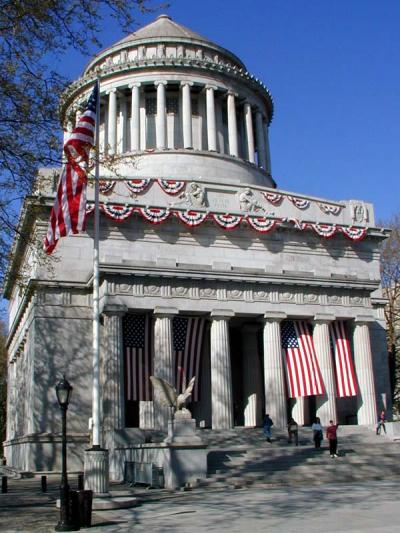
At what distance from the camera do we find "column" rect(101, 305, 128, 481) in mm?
30673

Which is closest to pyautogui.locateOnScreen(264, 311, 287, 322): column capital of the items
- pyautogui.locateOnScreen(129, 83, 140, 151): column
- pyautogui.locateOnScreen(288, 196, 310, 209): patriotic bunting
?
pyautogui.locateOnScreen(288, 196, 310, 209): patriotic bunting

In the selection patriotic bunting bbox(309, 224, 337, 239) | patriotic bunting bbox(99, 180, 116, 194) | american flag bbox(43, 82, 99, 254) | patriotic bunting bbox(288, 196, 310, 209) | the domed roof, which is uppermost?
the domed roof

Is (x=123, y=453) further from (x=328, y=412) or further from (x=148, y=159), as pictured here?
(x=148, y=159)

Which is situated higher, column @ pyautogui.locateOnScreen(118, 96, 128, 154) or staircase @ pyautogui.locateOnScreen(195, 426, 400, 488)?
column @ pyautogui.locateOnScreen(118, 96, 128, 154)

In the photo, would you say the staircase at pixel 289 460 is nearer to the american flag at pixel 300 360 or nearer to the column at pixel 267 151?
the american flag at pixel 300 360

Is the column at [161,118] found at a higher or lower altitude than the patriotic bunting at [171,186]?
higher

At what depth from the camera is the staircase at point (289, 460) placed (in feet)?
81.4

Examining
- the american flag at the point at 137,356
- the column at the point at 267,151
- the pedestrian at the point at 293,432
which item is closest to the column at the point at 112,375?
the american flag at the point at 137,356

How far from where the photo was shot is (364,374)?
3644cm

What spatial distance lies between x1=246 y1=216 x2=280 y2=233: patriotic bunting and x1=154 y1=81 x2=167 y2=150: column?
11942 mm

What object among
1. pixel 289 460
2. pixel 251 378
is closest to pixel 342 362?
pixel 251 378

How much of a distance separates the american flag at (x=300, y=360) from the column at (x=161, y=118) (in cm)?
1888

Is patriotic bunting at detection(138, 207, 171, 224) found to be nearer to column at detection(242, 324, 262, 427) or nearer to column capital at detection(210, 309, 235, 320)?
column capital at detection(210, 309, 235, 320)

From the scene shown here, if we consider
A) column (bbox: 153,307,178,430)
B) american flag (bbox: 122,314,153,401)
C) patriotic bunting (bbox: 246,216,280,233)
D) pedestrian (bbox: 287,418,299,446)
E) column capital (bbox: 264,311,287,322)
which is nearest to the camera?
pedestrian (bbox: 287,418,299,446)
